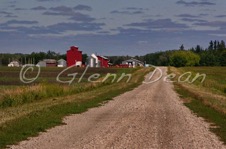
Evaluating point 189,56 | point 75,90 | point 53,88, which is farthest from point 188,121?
point 189,56

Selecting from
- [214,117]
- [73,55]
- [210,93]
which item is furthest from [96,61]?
[214,117]

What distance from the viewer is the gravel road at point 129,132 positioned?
42.7 feet

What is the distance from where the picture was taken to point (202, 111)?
74.8ft

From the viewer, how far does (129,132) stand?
50.4 feet

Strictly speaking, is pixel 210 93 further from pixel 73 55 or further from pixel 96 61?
pixel 96 61

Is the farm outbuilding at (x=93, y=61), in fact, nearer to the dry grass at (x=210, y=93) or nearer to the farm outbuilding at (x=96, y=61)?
the farm outbuilding at (x=96, y=61)

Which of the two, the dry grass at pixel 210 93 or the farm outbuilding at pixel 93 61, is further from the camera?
the farm outbuilding at pixel 93 61

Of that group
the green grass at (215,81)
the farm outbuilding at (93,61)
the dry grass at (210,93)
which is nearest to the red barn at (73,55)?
the farm outbuilding at (93,61)

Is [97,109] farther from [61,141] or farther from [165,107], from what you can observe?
[61,141]

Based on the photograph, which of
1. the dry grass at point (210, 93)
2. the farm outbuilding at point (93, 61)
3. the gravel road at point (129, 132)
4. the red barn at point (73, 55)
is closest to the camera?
the gravel road at point (129, 132)

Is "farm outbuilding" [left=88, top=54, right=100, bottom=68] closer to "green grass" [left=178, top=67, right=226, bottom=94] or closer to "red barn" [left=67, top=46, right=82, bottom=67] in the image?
"red barn" [left=67, top=46, right=82, bottom=67]

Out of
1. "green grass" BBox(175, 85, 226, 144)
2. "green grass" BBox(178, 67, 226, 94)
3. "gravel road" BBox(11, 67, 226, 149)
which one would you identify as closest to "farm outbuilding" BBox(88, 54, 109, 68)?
"green grass" BBox(178, 67, 226, 94)

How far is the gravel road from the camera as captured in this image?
13016 mm

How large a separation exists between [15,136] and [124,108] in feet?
34.9
